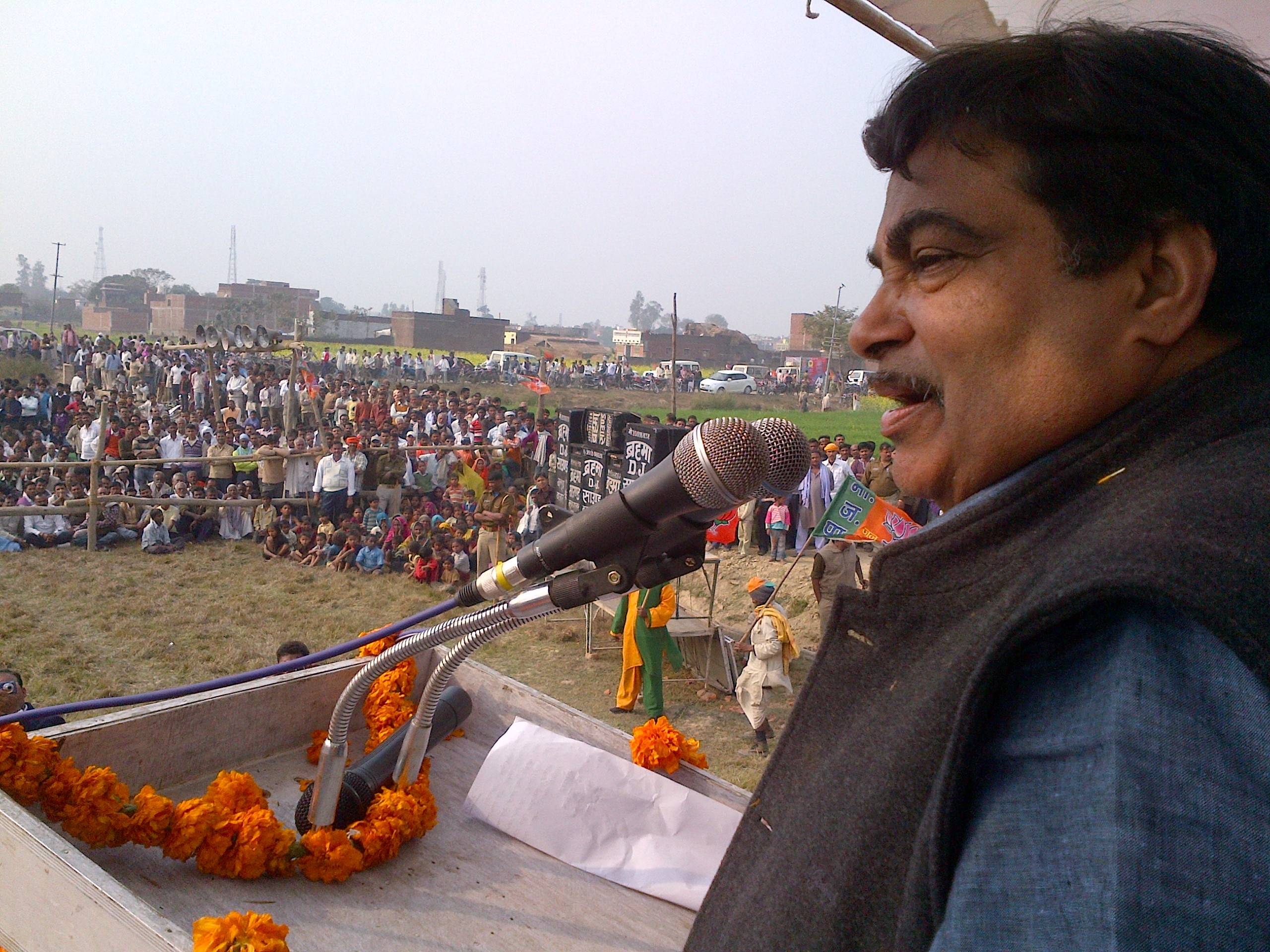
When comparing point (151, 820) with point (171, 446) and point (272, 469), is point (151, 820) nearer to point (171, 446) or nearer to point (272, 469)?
point (272, 469)

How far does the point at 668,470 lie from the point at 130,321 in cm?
4380

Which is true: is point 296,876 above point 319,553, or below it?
above

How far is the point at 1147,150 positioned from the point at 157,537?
50.3 ft

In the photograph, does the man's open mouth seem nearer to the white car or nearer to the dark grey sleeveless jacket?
the dark grey sleeveless jacket

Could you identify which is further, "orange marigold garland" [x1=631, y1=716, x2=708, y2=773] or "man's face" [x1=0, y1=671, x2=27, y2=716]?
"man's face" [x1=0, y1=671, x2=27, y2=716]

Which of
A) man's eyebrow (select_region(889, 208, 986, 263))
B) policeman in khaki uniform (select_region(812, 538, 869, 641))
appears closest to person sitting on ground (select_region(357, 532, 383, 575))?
policeman in khaki uniform (select_region(812, 538, 869, 641))

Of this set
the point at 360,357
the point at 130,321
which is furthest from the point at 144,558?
the point at 130,321

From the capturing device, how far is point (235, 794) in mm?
2107

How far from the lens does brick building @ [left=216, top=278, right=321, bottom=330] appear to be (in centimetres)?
3647

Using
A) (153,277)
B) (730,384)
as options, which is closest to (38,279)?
(153,277)

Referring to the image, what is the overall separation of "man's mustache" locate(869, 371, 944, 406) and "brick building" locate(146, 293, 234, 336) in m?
40.3

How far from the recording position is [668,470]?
1.31 m

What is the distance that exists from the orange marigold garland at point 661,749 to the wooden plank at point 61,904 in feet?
3.88

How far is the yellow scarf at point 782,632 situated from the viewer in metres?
7.91
